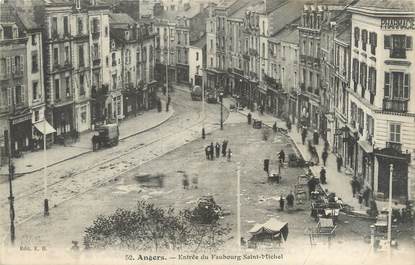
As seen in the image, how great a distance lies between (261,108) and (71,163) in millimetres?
28734

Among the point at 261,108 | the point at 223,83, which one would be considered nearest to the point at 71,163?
the point at 261,108

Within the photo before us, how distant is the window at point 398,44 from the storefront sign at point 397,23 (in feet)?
1.60

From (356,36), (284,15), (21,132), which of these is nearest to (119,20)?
(284,15)

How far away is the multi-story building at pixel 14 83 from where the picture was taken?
50.2m

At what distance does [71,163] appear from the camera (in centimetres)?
5197

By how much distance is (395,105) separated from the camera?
39625 mm

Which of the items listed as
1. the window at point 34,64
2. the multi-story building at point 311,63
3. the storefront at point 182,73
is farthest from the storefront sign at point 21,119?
the storefront at point 182,73

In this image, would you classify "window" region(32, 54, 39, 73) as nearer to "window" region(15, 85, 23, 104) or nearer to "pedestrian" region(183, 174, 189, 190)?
"window" region(15, 85, 23, 104)

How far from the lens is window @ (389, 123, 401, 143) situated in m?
40.0

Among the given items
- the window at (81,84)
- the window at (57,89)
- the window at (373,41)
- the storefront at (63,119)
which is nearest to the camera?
the window at (373,41)

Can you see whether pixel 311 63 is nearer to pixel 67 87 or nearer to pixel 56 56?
pixel 67 87

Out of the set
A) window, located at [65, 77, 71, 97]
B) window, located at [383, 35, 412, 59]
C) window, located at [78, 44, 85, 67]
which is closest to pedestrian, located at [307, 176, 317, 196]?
window, located at [383, 35, 412, 59]

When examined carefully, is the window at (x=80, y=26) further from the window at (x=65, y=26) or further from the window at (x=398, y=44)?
the window at (x=398, y=44)

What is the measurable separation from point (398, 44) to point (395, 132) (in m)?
4.93
